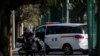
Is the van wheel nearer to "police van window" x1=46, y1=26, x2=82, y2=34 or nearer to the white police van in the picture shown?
the white police van

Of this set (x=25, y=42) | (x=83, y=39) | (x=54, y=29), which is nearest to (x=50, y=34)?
(x=54, y=29)

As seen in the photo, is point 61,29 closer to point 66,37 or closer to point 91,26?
point 66,37

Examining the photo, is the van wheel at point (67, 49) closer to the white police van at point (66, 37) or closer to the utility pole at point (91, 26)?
the white police van at point (66, 37)

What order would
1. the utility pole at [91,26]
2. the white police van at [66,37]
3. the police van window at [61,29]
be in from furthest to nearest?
the police van window at [61,29], the white police van at [66,37], the utility pole at [91,26]

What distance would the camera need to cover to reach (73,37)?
24.2 m

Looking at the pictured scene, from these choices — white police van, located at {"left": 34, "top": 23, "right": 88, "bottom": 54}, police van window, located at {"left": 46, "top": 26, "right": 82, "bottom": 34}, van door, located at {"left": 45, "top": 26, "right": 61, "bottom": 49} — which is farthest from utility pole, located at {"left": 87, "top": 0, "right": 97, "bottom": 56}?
van door, located at {"left": 45, "top": 26, "right": 61, "bottom": 49}

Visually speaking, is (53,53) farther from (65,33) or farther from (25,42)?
(25,42)

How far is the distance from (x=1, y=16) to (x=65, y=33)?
1721cm

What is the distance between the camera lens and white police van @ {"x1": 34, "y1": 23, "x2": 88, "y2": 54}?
78.7ft

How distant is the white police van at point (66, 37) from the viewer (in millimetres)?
23984

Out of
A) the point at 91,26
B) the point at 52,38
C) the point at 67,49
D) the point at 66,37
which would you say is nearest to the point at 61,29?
the point at 66,37

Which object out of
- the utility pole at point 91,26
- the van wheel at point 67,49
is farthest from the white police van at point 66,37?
the utility pole at point 91,26

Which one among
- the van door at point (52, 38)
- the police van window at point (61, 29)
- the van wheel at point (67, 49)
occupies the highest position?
the police van window at point (61, 29)

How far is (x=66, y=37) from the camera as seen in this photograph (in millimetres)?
24406
